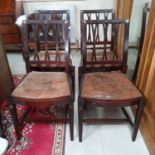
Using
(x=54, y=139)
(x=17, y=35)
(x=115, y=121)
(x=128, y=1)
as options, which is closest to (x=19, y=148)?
(x=54, y=139)

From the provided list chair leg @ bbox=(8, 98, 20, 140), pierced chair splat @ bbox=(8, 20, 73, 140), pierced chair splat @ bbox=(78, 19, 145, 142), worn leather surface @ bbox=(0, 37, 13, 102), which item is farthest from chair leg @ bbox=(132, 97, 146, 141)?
worn leather surface @ bbox=(0, 37, 13, 102)

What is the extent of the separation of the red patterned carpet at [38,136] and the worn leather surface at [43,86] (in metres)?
0.34

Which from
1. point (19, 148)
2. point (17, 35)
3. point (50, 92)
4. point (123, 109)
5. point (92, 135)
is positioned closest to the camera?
point (50, 92)

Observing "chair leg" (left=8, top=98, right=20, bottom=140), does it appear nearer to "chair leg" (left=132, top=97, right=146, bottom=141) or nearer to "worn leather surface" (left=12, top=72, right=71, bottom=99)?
"worn leather surface" (left=12, top=72, right=71, bottom=99)

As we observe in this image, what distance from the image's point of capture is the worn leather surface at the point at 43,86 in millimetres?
1426

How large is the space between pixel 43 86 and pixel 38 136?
0.46m

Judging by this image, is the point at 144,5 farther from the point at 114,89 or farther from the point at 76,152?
the point at 76,152

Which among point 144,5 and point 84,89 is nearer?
point 84,89

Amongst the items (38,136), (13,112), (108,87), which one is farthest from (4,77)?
(108,87)

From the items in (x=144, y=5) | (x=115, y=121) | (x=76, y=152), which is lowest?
(x=76, y=152)

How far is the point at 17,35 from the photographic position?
3.22 m

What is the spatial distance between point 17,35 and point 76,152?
2.35 metres

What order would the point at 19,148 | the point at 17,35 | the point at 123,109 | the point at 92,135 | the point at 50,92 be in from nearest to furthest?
the point at 50,92, the point at 19,148, the point at 92,135, the point at 123,109, the point at 17,35

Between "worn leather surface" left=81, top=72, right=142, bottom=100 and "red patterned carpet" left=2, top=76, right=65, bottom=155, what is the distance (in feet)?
1.56
